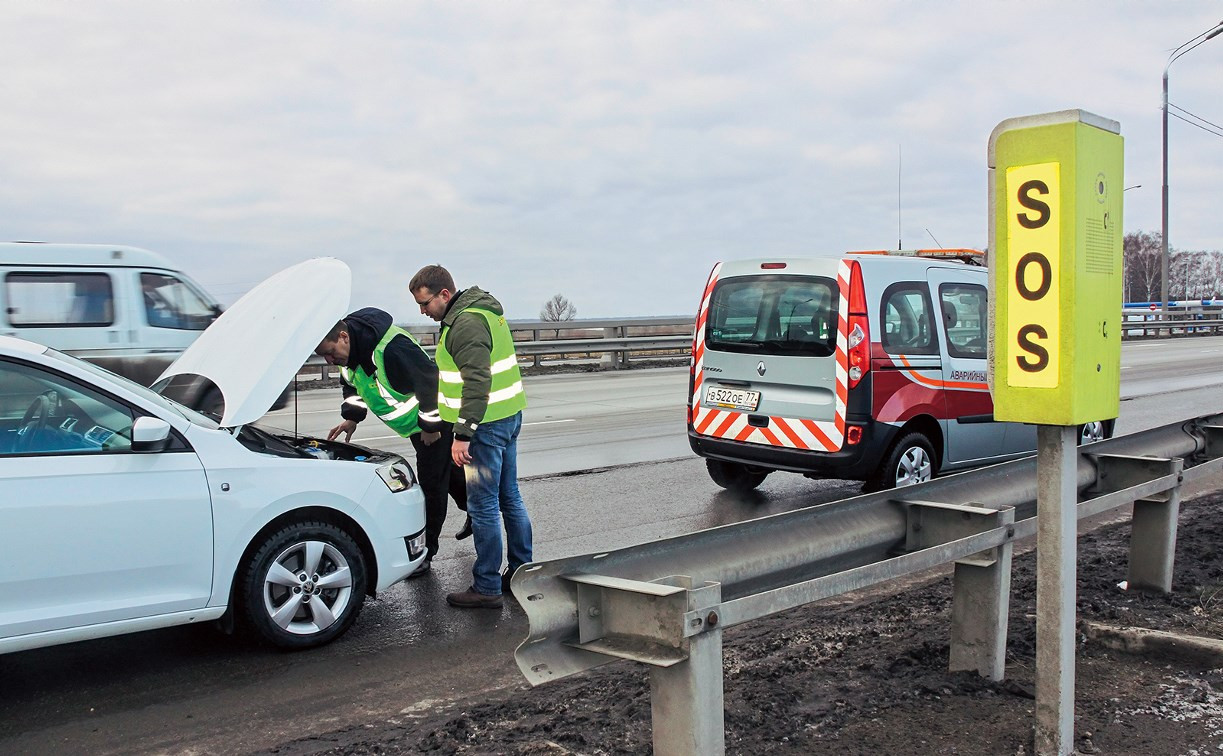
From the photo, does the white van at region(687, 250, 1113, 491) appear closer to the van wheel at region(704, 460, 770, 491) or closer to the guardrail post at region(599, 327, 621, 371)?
the van wheel at region(704, 460, 770, 491)

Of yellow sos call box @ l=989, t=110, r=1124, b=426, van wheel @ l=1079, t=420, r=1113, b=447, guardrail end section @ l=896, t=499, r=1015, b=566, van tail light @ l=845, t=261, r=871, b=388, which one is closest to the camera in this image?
yellow sos call box @ l=989, t=110, r=1124, b=426

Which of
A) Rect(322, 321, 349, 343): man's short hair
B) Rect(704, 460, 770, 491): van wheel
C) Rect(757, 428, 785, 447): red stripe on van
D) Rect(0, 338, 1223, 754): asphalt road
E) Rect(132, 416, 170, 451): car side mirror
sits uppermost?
Rect(322, 321, 349, 343): man's short hair

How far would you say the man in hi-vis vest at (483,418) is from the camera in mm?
5484

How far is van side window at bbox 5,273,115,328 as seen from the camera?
1144cm

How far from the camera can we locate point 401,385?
6.18 m

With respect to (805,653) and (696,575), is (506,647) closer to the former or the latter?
(805,653)

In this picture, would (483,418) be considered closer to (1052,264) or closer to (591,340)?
(1052,264)

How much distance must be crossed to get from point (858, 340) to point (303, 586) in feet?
13.6

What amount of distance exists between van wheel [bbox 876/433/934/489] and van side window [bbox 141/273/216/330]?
870cm

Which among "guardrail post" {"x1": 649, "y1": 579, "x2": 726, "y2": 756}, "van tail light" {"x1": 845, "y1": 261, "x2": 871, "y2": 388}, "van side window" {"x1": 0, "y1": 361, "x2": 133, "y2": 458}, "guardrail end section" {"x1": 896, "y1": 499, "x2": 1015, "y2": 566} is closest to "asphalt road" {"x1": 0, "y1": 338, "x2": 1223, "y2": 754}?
"van side window" {"x1": 0, "y1": 361, "x2": 133, "y2": 458}

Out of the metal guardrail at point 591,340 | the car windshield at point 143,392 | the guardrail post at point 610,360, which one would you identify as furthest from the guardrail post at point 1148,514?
the guardrail post at point 610,360

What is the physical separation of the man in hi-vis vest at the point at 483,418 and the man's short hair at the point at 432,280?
150 mm

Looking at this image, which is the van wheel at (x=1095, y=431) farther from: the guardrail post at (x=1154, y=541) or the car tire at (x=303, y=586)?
the car tire at (x=303, y=586)

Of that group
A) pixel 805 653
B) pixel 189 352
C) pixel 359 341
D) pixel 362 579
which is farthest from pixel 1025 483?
pixel 189 352
